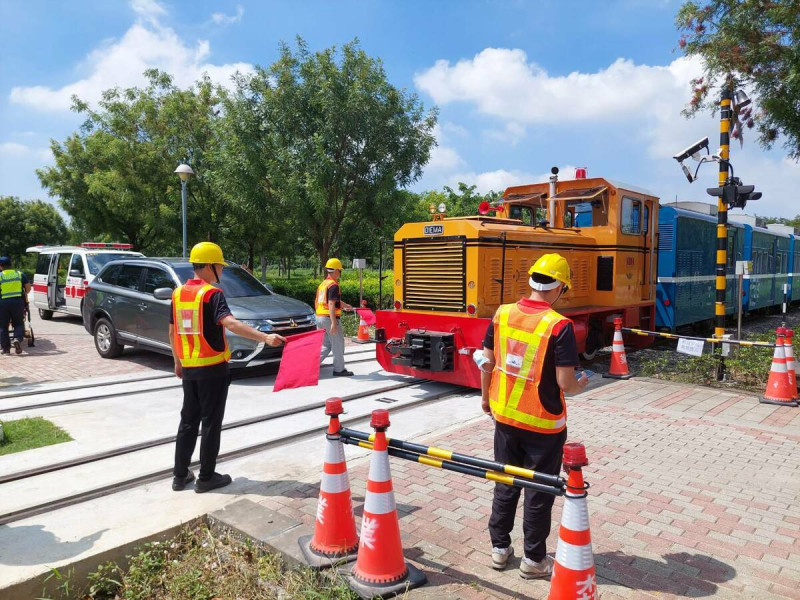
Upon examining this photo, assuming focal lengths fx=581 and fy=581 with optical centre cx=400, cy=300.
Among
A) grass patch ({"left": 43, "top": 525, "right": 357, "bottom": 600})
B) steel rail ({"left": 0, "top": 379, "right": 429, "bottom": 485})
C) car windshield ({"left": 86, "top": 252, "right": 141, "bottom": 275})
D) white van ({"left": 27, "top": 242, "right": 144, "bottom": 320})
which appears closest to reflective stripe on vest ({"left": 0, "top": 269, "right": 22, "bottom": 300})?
white van ({"left": 27, "top": 242, "right": 144, "bottom": 320})

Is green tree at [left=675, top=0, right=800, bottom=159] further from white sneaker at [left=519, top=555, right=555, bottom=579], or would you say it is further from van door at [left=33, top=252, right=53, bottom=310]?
van door at [left=33, top=252, right=53, bottom=310]

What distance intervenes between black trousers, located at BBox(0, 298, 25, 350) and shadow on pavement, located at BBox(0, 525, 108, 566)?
854 cm

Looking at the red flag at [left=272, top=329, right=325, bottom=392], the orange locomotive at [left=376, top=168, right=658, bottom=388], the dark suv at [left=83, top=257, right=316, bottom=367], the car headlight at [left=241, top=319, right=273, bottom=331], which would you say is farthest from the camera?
the dark suv at [left=83, top=257, right=316, bottom=367]

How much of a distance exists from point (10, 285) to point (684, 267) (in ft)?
44.6

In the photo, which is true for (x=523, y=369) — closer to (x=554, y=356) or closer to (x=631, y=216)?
(x=554, y=356)

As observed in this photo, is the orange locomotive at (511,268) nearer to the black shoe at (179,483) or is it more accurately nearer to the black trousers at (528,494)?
the black shoe at (179,483)

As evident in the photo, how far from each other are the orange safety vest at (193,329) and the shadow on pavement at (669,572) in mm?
3141

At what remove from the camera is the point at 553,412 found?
3299mm

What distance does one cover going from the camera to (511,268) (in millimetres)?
8336

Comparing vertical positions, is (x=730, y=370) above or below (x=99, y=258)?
below

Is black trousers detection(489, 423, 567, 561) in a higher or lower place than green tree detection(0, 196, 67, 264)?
lower

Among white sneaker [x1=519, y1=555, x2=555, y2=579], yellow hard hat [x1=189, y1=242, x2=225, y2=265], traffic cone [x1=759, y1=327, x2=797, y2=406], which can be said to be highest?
yellow hard hat [x1=189, y1=242, x2=225, y2=265]

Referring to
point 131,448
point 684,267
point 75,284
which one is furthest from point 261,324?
point 75,284

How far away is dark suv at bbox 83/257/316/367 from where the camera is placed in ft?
29.5
